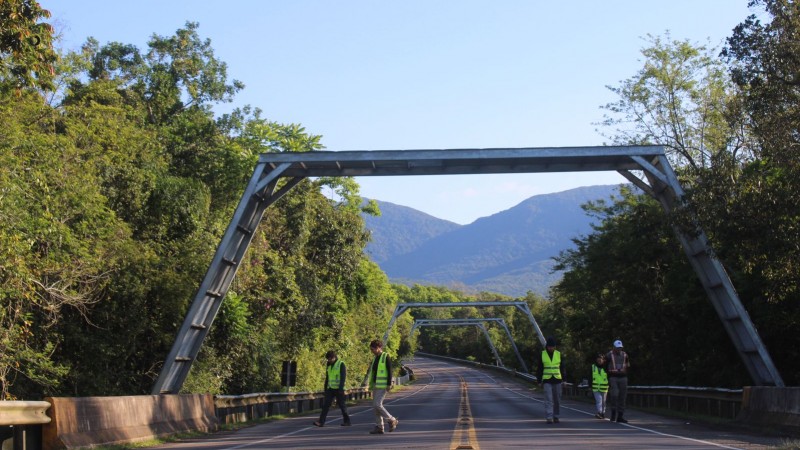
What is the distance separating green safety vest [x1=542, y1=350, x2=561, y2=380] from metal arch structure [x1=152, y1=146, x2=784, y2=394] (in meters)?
5.03

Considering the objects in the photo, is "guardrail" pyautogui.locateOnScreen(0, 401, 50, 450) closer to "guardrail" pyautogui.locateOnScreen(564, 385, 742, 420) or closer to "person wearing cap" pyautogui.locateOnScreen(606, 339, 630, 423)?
"person wearing cap" pyautogui.locateOnScreen(606, 339, 630, 423)

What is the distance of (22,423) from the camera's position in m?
11.2

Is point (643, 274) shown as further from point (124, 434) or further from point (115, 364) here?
point (124, 434)

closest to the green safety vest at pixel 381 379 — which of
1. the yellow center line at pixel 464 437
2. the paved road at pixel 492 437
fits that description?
the paved road at pixel 492 437

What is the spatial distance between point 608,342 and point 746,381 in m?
15.1

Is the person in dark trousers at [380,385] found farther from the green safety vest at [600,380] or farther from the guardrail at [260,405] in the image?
the green safety vest at [600,380]

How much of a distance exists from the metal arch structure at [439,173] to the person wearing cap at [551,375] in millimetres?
5061

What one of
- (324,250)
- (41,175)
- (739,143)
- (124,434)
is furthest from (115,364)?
(739,143)

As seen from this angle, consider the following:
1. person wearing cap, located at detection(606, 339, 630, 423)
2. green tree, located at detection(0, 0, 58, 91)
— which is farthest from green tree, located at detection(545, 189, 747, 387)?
green tree, located at detection(0, 0, 58, 91)

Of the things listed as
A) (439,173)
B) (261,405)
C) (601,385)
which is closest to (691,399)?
(601,385)

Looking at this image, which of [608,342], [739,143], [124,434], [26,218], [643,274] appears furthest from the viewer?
[608,342]

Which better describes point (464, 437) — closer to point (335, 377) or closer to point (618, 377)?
point (335, 377)

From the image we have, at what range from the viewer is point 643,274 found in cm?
3791

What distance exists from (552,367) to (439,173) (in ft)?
23.1
